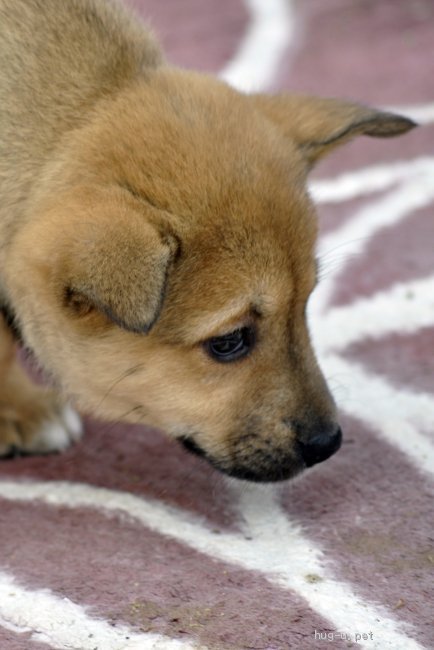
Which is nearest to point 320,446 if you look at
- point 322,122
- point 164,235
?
point 164,235

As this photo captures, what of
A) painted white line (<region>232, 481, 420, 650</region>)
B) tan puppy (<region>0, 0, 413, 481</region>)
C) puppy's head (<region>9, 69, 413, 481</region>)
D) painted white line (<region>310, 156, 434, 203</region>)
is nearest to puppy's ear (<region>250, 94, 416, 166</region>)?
tan puppy (<region>0, 0, 413, 481</region>)

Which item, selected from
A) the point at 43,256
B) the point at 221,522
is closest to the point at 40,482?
the point at 221,522

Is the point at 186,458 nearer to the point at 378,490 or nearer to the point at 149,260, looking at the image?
the point at 378,490

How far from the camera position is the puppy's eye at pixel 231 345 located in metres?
3.19

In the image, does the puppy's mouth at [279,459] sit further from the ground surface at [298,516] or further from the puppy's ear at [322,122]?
the puppy's ear at [322,122]

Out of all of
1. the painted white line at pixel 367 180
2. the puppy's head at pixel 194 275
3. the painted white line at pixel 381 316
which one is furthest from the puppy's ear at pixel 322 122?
the painted white line at pixel 367 180

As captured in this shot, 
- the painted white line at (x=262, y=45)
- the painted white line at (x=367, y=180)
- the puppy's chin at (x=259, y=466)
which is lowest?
the puppy's chin at (x=259, y=466)

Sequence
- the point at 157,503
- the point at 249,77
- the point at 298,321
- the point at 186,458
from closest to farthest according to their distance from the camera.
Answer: the point at 298,321 < the point at 157,503 < the point at 186,458 < the point at 249,77

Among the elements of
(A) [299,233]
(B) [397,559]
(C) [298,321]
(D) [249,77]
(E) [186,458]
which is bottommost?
(B) [397,559]

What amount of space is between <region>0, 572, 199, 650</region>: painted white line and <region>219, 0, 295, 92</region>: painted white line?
3.49 meters

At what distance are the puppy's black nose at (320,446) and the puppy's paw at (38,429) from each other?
111 centimetres

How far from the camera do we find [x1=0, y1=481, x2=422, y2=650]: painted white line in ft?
9.52

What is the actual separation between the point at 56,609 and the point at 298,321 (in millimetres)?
1129

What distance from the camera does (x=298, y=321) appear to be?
3.35 metres
